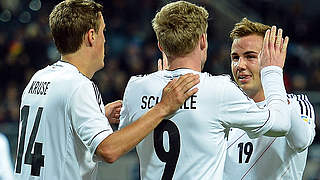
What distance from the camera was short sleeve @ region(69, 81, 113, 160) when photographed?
3545 millimetres

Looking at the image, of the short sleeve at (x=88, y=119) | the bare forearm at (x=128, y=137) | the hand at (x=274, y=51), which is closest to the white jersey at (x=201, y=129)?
the bare forearm at (x=128, y=137)

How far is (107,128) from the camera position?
3598 mm

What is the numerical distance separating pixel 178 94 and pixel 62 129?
0.67 m

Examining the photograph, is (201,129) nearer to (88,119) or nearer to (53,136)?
(88,119)

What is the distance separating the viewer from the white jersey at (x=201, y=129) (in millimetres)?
3537

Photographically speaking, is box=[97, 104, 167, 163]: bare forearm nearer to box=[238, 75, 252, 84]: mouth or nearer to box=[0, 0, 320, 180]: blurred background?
box=[238, 75, 252, 84]: mouth

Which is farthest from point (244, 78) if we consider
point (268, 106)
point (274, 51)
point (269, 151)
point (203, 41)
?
point (203, 41)

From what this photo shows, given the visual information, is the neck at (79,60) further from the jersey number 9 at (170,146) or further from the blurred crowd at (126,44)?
the blurred crowd at (126,44)

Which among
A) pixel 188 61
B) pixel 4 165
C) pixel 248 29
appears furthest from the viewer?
pixel 4 165

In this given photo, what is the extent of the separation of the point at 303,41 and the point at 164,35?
10289 millimetres

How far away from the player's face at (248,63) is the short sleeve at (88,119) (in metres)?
1.29

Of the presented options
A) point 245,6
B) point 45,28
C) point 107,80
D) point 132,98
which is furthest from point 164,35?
point 245,6

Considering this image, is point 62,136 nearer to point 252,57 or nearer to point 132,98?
point 132,98

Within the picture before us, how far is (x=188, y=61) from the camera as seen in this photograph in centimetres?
362
